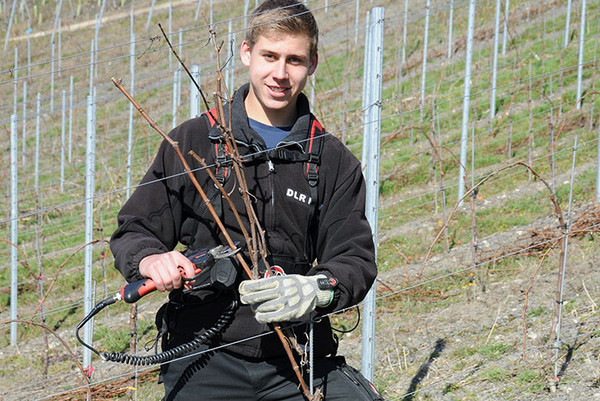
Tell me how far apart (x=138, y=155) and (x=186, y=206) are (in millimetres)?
10820

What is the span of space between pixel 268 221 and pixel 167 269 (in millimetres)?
401

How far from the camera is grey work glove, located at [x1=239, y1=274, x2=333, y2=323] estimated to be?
6.02 feet

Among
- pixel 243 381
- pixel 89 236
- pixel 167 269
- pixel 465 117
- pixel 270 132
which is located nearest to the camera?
pixel 167 269

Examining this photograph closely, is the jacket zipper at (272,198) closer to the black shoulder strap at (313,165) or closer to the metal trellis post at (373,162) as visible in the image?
the black shoulder strap at (313,165)

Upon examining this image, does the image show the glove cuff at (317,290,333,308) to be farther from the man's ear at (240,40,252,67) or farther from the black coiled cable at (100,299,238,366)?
the man's ear at (240,40,252,67)

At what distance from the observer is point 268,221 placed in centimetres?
212

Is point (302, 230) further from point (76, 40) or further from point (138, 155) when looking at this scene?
point (76, 40)

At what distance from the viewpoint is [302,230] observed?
7.05 feet

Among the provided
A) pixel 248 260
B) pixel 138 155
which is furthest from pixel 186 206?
pixel 138 155

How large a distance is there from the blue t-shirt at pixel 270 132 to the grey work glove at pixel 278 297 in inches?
18.9

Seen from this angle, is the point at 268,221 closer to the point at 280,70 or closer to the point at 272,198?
the point at 272,198

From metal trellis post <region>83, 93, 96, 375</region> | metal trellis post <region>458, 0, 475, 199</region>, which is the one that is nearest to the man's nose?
metal trellis post <region>83, 93, 96, 375</region>

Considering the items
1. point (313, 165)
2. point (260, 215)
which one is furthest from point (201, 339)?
point (313, 165)

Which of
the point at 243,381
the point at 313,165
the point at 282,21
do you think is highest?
the point at 282,21
